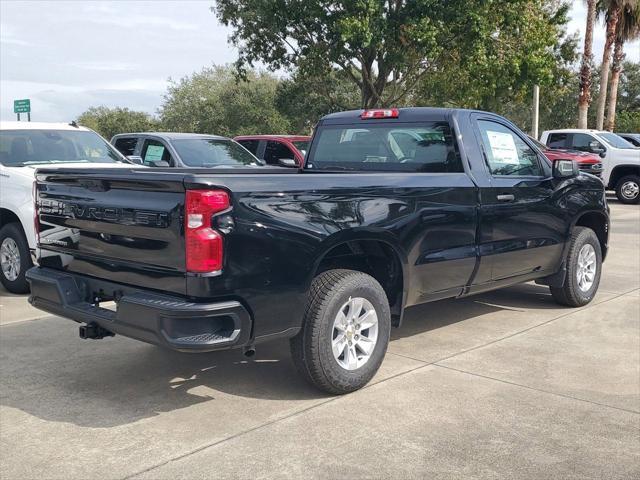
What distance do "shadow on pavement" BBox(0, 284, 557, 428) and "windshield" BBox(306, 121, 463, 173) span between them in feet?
4.84

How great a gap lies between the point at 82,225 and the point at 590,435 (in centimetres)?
326

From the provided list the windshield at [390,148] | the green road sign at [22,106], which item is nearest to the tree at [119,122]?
the green road sign at [22,106]

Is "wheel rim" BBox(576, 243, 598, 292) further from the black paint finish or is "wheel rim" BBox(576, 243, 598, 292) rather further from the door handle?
the door handle

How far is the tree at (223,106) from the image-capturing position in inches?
1620

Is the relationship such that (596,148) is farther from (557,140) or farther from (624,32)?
(624,32)

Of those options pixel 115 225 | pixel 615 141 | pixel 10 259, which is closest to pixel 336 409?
pixel 115 225

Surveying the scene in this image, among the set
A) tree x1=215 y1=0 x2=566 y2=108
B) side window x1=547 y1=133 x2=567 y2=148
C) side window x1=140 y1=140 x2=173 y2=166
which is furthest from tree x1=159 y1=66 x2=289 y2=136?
side window x1=140 y1=140 x2=173 y2=166

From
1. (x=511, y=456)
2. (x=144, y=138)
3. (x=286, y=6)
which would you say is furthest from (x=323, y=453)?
(x=286, y=6)

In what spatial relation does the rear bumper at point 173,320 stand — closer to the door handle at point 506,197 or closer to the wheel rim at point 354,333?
the wheel rim at point 354,333

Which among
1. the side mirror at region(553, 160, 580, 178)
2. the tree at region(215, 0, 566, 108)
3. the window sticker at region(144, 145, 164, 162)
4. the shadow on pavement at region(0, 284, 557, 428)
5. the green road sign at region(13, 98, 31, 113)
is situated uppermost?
the tree at region(215, 0, 566, 108)

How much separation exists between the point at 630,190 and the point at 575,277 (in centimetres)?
1376

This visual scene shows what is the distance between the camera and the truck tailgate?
3748 millimetres

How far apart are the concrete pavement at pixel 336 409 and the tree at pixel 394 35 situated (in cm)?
1382

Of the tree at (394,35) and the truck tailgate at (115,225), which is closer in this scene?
the truck tailgate at (115,225)
